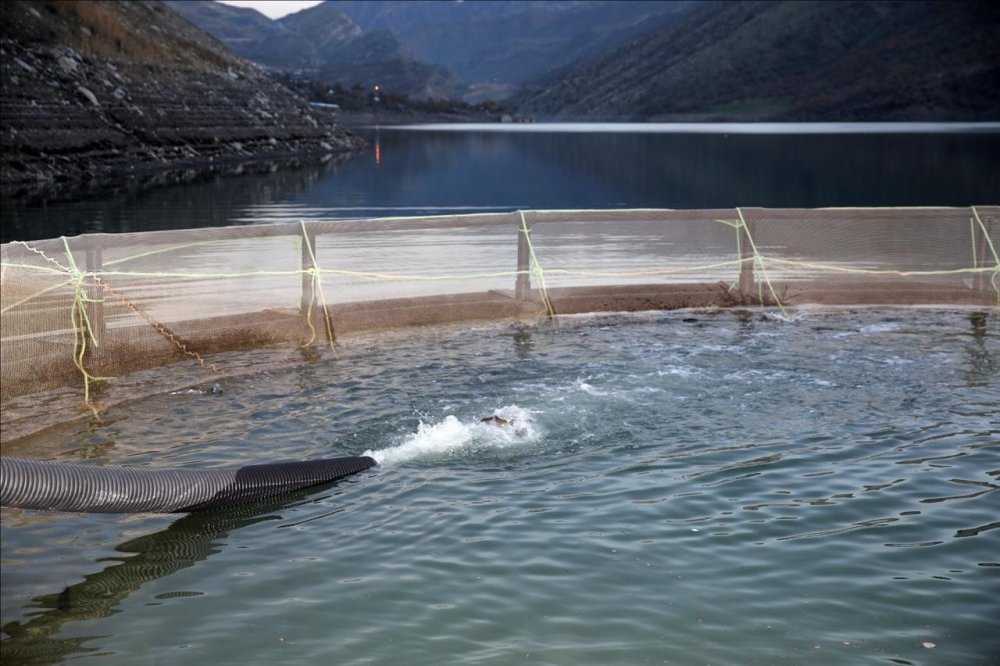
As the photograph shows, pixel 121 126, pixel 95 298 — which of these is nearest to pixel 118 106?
pixel 121 126

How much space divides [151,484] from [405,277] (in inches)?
353

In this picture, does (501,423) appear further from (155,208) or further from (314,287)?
(155,208)

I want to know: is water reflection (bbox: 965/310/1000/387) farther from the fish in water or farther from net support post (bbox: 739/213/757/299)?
the fish in water

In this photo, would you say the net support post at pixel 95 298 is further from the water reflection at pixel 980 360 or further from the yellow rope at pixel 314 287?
the water reflection at pixel 980 360

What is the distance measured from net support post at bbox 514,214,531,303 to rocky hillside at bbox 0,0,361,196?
122ft

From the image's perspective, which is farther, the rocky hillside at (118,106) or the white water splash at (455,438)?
the rocky hillside at (118,106)

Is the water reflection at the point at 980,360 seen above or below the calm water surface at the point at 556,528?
above

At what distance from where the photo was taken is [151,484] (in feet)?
30.0

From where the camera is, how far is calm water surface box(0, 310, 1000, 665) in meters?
7.30

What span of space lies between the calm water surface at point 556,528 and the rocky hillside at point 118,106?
137 feet

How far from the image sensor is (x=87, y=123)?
64.2 m

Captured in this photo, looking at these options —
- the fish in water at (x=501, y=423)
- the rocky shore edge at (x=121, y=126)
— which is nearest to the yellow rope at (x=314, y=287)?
the fish in water at (x=501, y=423)

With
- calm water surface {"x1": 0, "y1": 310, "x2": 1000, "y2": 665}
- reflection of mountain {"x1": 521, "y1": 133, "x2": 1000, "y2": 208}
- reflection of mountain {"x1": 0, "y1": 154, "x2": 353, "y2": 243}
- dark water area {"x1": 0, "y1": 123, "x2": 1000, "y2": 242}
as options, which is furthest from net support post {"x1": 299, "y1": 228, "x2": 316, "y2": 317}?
reflection of mountain {"x1": 521, "y1": 133, "x2": 1000, "y2": 208}

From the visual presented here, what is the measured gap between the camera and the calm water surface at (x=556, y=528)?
7305 mm
